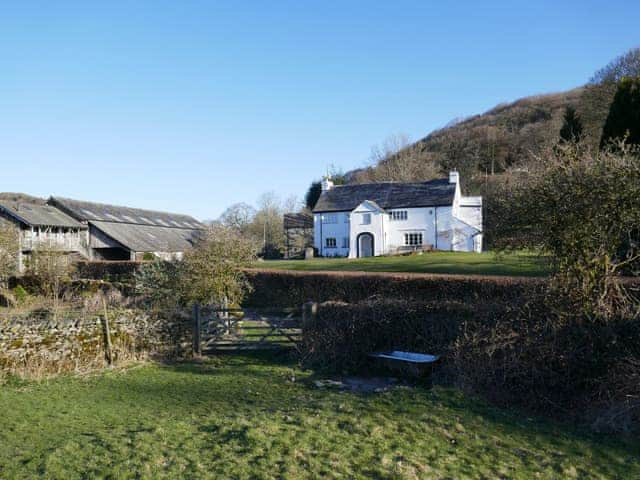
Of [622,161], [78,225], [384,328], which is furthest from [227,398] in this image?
[78,225]

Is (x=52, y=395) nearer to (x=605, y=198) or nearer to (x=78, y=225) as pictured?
(x=605, y=198)

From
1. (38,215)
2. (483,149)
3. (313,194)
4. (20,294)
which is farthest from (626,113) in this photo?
(483,149)

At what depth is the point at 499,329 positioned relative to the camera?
10281 millimetres

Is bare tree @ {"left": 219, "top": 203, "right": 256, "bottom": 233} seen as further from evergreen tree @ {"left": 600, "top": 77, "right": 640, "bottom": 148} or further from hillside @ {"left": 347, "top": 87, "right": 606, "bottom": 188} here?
evergreen tree @ {"left": 600, "top": 77, "right": 640, "bottom": 148}

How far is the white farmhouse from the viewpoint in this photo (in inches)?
1786

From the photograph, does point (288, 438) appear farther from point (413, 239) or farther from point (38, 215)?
point (38, 215)

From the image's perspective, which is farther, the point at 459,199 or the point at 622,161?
the point at 459,199

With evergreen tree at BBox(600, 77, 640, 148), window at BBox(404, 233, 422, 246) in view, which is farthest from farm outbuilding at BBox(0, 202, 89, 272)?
evergreen tree at BBox(600, 77, 640, 148)

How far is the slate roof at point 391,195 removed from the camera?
46.7 m

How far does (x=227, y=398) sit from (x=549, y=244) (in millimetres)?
7872

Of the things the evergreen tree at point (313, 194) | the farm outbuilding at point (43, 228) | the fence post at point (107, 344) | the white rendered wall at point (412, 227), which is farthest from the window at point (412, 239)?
the fence post at point (107, 344)

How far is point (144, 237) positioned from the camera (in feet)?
150

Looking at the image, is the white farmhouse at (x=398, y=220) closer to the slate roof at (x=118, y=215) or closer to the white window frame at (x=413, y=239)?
the white window frame at (x=413, y=239)

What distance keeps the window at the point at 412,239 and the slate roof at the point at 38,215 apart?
101ft
